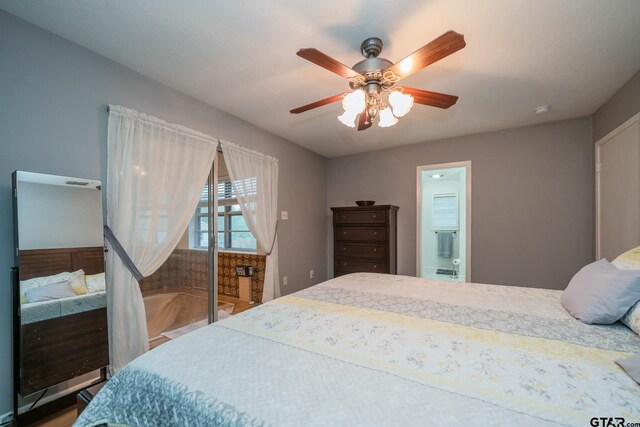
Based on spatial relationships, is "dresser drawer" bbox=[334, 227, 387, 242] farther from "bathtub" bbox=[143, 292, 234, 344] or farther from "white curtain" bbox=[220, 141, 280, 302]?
"bathtub" bbox=[143, 292, 234, 344]

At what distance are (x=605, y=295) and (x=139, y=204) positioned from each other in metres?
2.99

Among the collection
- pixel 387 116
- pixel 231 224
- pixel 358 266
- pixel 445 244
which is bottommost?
pixel 358 266

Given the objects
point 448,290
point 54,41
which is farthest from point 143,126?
point 448,290

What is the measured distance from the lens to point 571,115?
9.82 ft

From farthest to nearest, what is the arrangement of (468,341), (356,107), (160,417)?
(356,107) < (468,341) < (160,417)

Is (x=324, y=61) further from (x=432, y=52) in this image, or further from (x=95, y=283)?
(x=95, y=283)

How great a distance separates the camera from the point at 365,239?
152 inches

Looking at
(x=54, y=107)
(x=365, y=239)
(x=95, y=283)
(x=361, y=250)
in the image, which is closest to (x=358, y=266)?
(x=361, y=250)

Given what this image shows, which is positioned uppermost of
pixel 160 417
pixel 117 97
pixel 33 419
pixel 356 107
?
pixel 117 97

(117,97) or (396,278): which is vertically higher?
(117,97)

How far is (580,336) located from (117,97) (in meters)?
3.20

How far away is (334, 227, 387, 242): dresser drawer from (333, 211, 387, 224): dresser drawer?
102mm

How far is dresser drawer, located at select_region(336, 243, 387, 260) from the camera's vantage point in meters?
3.77

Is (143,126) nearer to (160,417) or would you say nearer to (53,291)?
(53,291)
